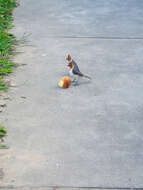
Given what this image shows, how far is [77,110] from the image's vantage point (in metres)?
4.40

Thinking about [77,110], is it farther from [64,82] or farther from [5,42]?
[5,42]

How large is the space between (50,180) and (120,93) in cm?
185

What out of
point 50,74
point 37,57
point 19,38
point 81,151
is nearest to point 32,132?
point 81,151

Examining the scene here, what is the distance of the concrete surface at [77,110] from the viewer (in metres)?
3.38

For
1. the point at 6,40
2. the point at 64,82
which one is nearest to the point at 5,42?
the point at 6,40

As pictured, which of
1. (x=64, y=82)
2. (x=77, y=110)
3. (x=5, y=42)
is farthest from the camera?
(x=5, y=42)

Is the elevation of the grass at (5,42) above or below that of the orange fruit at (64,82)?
below

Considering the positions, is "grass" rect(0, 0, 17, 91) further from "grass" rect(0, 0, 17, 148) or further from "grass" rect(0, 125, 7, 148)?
"grass" rect(0, 125, 7, 148)

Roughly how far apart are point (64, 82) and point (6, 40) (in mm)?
1707

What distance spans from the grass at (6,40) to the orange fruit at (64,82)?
65cm

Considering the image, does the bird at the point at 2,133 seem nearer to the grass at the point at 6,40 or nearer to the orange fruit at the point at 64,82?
the grass at the point at 6,40

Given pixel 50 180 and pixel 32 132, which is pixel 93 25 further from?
pixel 50 180

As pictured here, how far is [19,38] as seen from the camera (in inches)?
260

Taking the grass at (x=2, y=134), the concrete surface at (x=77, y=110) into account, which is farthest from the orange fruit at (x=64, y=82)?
the grass at (x=2, y=134)
